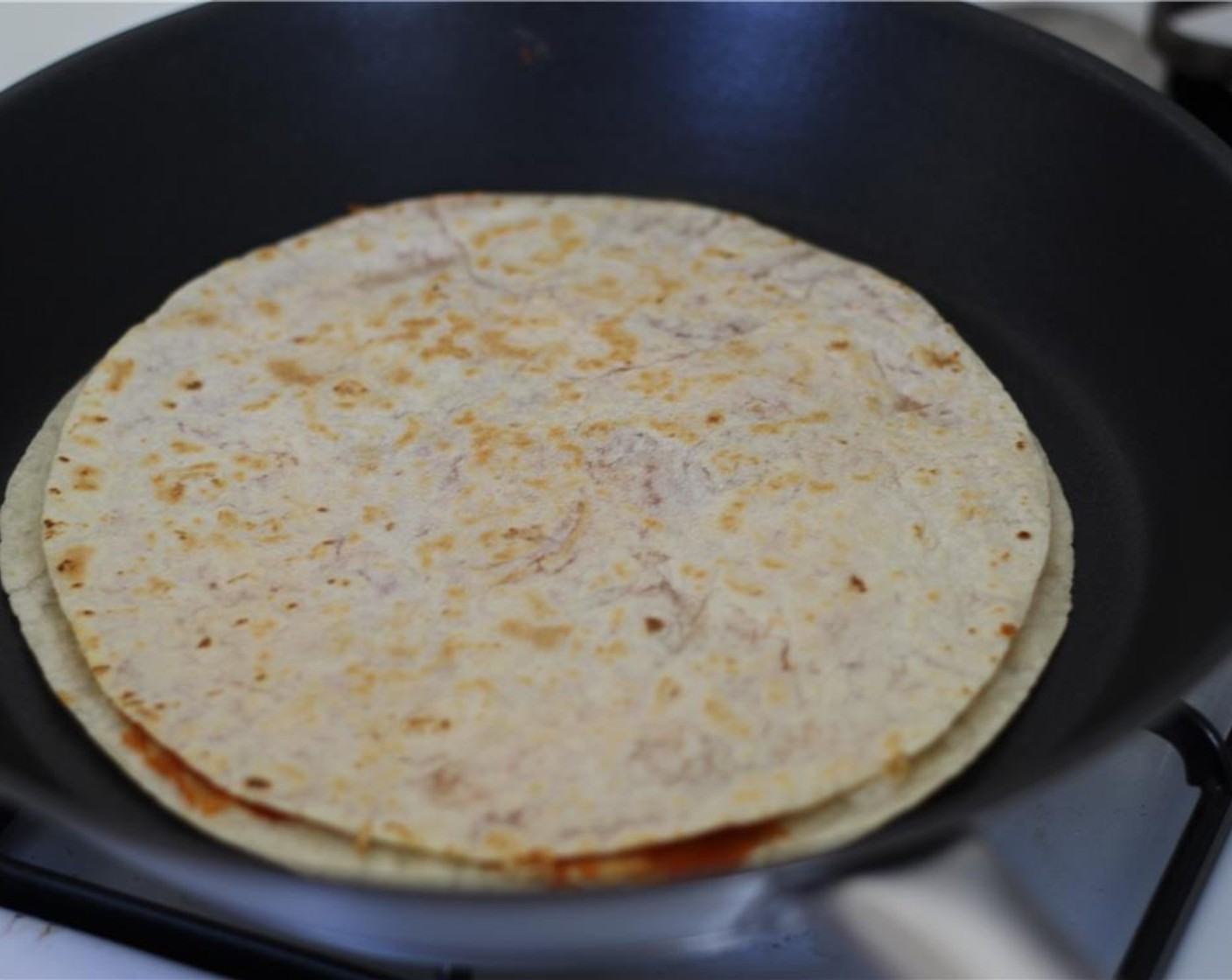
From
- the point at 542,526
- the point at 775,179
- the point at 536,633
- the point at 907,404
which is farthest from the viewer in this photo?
the point at 775,179

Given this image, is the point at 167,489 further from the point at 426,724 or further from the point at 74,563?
the point at 426,724

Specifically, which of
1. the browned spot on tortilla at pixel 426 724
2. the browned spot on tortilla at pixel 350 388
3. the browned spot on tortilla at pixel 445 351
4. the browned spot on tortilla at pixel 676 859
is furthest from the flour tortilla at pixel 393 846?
the browned spot on tortilla at pixel 445 351

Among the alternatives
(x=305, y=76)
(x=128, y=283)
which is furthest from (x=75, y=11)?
(x=128, y=283)

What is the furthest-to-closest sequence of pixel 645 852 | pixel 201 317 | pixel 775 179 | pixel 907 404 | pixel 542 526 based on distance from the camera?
1. pixel 775 179
2. pixel 201 317
3. pixel 907 404
4. pixel 542 526
5. pixel 645 852

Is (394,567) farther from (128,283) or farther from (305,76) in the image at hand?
(305,76)

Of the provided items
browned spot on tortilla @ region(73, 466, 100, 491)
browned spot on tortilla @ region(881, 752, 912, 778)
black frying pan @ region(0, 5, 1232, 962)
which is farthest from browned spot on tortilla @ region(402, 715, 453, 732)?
browned spot on tortilla @ region(73, 466, 100, 491)

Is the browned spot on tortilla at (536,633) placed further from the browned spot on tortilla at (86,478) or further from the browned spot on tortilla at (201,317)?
the browned spot on tortilla at (201,317)

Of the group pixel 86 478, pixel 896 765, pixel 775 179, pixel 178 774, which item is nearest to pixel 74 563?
pixel 86 478
